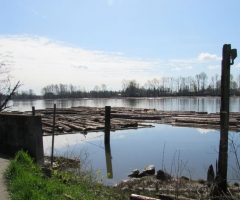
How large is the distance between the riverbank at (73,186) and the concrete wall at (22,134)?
619 mm

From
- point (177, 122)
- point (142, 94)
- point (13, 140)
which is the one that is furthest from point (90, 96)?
point (13, 140)

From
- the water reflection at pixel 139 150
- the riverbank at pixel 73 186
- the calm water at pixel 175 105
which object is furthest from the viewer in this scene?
the calm water at pixel 175 105

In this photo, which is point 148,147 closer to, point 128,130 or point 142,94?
point 128,130

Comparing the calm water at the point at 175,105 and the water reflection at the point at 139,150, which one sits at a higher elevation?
the calm water at the point at 175,105

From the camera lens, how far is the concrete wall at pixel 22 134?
25.6 ft

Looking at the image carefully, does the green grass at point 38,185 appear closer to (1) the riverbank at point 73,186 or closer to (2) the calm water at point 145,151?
(1) the riverbank at point 73,186

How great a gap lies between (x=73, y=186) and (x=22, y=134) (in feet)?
10.4

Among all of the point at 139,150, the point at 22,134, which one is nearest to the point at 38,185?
the point at 22,134

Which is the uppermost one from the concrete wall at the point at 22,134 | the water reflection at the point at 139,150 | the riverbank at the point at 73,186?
the concrete wall at the point at 22,134

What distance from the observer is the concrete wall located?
7805mm

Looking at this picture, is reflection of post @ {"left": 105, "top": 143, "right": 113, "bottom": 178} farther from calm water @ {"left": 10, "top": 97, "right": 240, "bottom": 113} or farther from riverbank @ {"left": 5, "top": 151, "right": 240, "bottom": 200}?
calm water @ {"left": 10, "top": 97, "right": 240, "bottom": 113}

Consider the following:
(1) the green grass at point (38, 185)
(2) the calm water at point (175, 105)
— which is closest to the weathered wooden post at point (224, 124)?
(1) the green grass at point (38, 185)

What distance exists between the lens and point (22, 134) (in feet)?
26.7

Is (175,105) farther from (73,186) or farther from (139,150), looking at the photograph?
(73,186)
